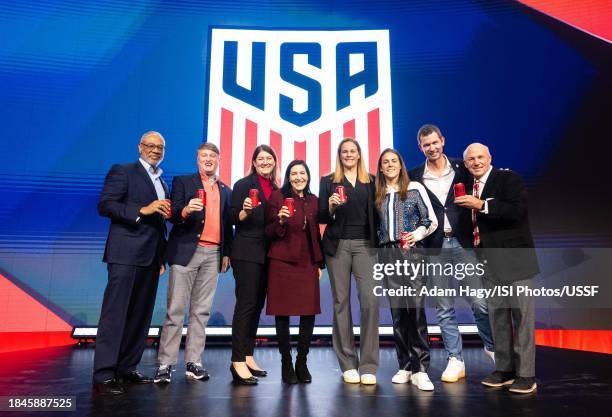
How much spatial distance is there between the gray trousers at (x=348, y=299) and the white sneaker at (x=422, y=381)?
0.80 feet

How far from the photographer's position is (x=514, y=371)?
2451mm

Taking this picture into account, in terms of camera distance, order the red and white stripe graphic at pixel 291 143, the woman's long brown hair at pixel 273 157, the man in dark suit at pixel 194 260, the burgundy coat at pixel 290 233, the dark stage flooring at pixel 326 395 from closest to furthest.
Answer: the dark stage flooring at pixel 326 395 < the burgundy coat at pixel 290 233 < the man in dark suit at pixel 194 260 < the woman's long brown hair at pixel 273 157 < the red and white stripe graphic at pixel 291 143

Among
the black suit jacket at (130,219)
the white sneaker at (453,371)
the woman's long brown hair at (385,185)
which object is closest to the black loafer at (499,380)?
the white sneaker at (453,371)

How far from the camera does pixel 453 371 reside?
2.61m

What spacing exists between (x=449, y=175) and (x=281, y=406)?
1927 millimetres

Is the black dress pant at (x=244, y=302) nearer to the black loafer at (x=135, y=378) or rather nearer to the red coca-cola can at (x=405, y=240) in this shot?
the black loafer at (x=135, y=378)

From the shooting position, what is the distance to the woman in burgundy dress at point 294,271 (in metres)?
2.53

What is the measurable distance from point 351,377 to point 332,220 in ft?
3.30

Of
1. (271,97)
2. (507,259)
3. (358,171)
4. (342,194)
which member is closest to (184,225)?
(342,194)

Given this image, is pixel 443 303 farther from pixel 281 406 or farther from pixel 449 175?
pixel 281 406

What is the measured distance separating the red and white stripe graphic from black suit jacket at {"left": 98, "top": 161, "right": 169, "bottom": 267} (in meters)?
2.52

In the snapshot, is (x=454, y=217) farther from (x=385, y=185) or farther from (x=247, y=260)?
(x=247, y=260)

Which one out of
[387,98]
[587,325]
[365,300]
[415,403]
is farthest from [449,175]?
[587,325]

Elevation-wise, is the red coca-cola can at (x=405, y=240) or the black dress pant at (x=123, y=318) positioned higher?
the red coca-cola can at (x=405, y=240)
